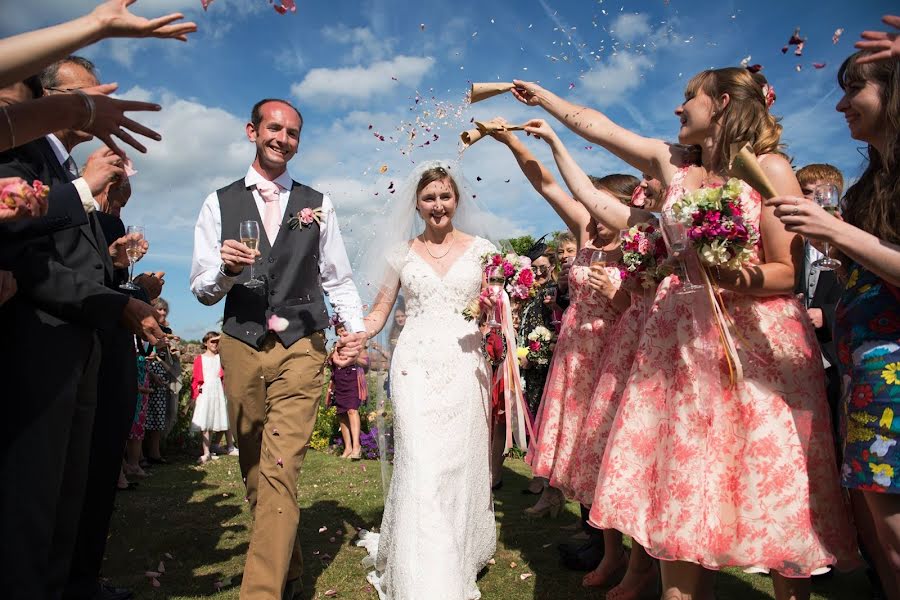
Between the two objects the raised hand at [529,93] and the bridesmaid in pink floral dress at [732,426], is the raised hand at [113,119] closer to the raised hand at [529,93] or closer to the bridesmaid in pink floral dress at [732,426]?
the raised hand at [529,93]

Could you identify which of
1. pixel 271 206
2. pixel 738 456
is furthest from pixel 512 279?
pixel 738 456

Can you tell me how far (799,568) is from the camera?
2789 millimetres

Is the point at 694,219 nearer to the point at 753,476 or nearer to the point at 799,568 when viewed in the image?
the point at 753,476

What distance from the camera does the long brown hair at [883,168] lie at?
252 cm

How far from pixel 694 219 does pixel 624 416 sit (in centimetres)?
113

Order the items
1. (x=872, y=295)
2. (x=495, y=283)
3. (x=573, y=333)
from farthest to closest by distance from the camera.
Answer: (x=495, y=283) < (x=573, y=333) < (x=872, y=295)

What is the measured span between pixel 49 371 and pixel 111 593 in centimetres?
253

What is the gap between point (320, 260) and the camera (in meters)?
4.89

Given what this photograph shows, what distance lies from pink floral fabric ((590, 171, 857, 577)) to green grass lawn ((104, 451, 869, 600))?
1829mm

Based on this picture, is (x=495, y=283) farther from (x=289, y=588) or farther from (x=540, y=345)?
(x=289, y=588)

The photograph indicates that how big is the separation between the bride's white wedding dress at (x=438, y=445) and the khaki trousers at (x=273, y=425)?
0.73m

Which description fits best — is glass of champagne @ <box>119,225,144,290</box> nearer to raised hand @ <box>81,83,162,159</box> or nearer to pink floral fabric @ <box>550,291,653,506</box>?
raised hand @ <box>81,83,162,159</box>

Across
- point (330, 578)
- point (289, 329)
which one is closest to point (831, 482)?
point (289, 329)

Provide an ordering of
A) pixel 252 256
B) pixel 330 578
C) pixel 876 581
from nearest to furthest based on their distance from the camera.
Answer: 1. pixel 252 256
2. pixel 876 581
3. pixel 330 578
